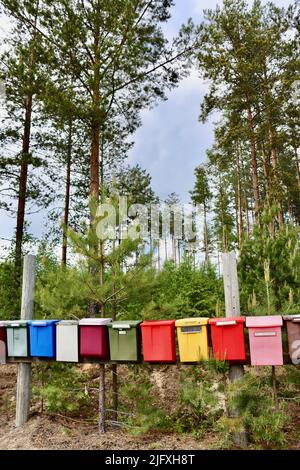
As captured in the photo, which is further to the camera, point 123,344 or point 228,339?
point 123,344

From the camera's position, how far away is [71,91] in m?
8.48

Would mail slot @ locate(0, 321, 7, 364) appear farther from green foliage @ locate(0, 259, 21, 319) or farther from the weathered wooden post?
the weathered wooden post

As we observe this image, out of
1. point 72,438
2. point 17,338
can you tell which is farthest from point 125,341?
point 17,338

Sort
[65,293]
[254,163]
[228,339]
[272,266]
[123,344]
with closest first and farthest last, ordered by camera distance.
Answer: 1. [228,339]
2. [123,344]
3. [65,293]
4. [272,266]
5. [254,163]

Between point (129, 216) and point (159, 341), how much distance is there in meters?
2.22

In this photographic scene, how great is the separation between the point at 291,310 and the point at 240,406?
1154mm

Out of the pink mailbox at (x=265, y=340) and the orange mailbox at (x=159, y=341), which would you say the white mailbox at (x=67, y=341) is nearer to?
the orange mailbox at (x=159, y=341)

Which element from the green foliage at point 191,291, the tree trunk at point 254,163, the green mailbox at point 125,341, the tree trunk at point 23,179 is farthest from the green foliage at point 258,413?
the tree trunk at point 254,163

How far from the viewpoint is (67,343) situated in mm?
4508

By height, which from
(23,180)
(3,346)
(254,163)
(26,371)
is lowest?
(26,371)

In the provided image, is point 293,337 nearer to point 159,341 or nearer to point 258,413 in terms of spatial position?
point 258,413

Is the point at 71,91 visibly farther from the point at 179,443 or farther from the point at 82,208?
the point at 179,443

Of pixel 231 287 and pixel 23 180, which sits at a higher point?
pixel 23 180
